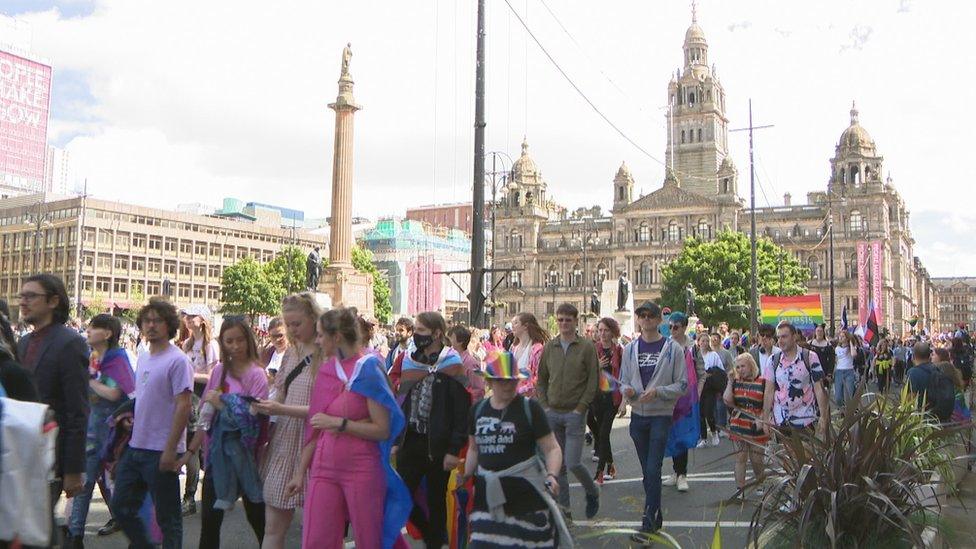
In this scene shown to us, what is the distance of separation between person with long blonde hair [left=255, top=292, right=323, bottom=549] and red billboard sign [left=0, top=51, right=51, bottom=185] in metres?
152

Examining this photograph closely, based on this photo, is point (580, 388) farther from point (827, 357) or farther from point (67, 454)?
point (827, 357)

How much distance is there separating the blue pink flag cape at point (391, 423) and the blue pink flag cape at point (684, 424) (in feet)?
11.2

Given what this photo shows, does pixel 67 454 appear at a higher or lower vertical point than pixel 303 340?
lower

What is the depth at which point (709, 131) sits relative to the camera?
105812mm

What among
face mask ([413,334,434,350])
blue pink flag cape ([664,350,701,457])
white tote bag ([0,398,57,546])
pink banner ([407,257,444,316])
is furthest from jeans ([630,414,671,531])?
pink banner ([407,257,444,316])

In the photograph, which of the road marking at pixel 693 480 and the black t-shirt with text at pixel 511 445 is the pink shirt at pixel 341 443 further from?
the road marking at pixel 693 480

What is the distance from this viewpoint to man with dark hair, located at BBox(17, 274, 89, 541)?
4.65 m

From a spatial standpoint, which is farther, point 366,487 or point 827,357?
point 827,357

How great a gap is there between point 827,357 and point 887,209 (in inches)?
3362

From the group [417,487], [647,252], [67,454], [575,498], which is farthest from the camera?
[647,252]

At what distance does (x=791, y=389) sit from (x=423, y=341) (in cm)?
374

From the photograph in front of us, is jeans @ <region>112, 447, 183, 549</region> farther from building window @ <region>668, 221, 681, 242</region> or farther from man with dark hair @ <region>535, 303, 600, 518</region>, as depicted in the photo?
building window @ <region>668, 221, 681, 242</region>

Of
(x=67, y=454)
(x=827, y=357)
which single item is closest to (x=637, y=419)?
(x=67, y=454)

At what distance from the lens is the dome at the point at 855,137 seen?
3735 inches
